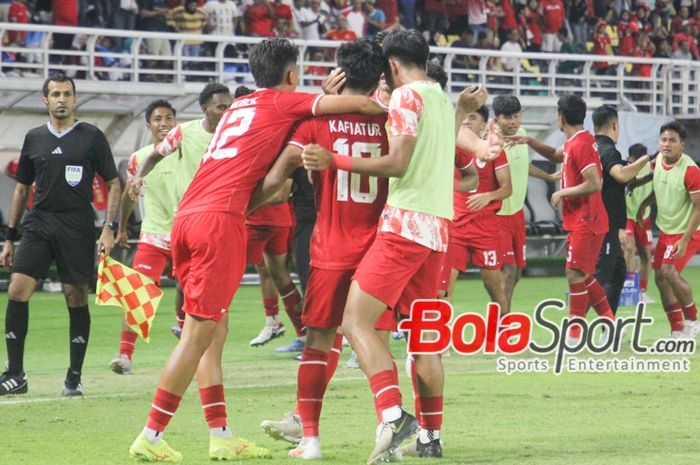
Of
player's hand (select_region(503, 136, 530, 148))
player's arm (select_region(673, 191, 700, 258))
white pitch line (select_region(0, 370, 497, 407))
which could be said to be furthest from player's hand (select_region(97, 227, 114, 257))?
player's arm (select_region(673, 191, 700, 258))

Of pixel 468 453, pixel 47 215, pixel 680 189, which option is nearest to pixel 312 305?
pixel 468 453

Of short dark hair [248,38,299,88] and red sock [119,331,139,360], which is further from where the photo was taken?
red sock [119,331,139,360]

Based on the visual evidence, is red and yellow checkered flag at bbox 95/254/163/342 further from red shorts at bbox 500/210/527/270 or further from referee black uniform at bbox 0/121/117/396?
red shorts at bbox 500/210/527/270

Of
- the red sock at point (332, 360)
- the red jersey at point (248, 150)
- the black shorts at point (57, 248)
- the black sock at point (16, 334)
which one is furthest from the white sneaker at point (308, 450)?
the black sock at point (16, 334)

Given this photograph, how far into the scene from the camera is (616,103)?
1220 inches

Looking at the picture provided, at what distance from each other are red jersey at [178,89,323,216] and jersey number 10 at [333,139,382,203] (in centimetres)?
25

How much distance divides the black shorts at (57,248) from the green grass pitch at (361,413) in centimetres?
92

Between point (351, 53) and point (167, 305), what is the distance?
12.0m

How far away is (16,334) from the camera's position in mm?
11000

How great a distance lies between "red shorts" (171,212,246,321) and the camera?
785cm

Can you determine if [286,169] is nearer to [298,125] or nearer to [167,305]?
[298,125]

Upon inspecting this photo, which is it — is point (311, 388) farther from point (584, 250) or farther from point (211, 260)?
point (584, 250)

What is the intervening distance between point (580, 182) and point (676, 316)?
2031 mm

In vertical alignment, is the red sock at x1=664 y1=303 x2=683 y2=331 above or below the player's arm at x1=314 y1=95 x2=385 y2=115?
below
